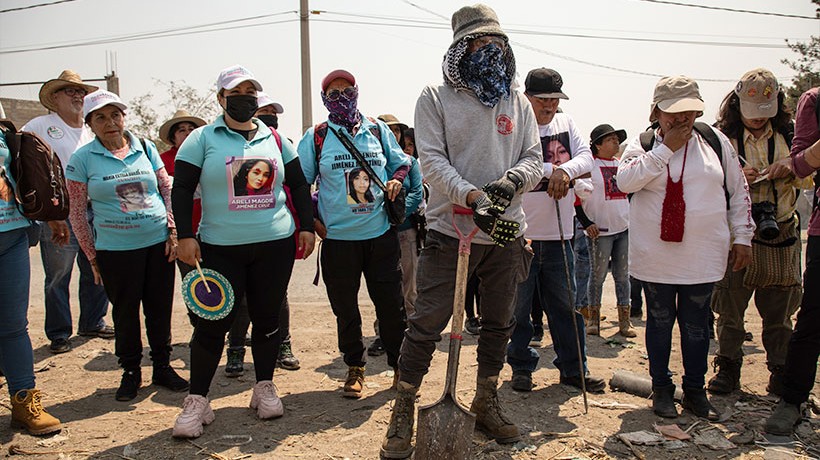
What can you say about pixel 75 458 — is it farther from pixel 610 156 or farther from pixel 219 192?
pixel 610 156

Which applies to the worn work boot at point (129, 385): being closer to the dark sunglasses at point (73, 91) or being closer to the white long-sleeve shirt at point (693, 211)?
the dark sunglasses at point (73, 91)

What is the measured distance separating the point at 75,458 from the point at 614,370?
403 cm

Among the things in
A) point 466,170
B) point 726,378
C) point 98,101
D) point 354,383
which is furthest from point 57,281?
point 726,378

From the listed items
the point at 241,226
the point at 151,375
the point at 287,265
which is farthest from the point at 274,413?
the point at 151,375

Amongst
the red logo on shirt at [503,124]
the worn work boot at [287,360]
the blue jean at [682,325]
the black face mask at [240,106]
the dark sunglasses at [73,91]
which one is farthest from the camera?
the dark sunglasses at [73,91]

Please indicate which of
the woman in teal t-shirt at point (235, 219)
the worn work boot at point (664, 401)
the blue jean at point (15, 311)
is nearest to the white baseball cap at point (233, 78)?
the woman in teal t-shirt at point (235, 219)

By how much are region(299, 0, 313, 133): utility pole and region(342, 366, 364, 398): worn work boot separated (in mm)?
14892

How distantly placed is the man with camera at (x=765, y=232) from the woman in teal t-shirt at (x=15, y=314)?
4692mm

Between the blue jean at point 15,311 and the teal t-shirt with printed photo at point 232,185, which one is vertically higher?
the teal t-shirt with printed photo at point 232,185

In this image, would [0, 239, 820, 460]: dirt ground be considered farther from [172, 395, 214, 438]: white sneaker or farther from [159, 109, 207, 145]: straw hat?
[159, 109, 207, 145]: straw hat

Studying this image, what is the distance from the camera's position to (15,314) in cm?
407

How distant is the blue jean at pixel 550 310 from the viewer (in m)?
4.76

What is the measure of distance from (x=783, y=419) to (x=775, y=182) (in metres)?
1.68

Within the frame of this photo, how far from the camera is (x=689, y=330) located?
4.24 metres
